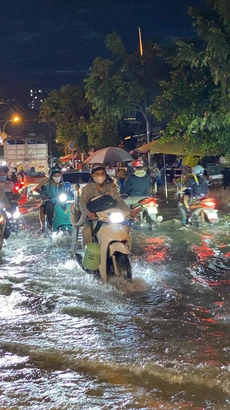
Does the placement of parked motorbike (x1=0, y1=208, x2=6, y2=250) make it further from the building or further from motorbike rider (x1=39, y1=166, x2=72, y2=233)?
the building

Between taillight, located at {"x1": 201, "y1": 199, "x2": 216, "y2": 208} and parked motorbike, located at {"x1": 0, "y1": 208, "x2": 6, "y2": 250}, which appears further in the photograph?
taillight, located at {"x1": 201, "y1": 199, "x2": 216, "y2": 208}

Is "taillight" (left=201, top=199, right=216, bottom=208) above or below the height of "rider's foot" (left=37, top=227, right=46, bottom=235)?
above

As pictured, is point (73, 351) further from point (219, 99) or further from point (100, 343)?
point (219, 99)

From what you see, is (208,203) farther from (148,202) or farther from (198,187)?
(148,202)

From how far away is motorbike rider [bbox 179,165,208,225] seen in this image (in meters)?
13.4

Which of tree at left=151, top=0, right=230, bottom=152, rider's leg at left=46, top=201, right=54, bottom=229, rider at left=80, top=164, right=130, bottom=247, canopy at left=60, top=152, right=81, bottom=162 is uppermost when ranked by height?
tree at left=151, top=0, right=230, bottom=152

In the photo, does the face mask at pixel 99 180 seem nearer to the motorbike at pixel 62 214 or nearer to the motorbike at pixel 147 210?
the motorbike at pixel 62 214

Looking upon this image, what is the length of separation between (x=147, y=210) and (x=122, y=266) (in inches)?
234

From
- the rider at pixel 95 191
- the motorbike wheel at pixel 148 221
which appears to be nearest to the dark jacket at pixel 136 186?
the motorbike wheel at pixel 148 221

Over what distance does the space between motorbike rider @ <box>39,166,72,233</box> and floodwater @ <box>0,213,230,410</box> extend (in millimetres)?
2925

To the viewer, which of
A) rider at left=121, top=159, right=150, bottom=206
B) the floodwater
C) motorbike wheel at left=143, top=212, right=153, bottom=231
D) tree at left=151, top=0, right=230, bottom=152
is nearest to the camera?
the floodwater

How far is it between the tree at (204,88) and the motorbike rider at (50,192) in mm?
4416

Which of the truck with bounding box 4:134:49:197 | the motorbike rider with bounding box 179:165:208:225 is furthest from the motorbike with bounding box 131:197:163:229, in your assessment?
the truck with bounding box 4:134:49:197

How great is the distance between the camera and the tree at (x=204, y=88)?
43.8ft
